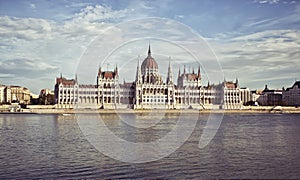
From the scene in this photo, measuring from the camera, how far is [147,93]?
9150 cm

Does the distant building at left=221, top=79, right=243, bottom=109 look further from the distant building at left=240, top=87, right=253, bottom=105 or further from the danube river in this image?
the danube river

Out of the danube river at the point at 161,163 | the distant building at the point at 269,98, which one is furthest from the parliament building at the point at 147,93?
the danube river at the point at 161,163

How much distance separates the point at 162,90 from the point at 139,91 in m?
6.06

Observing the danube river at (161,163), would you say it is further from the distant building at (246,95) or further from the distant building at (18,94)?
the distant building at (18,94)

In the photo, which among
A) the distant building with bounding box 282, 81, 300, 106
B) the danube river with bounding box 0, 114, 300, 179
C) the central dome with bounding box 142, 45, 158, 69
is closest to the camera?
the danube river with bounding box 0, 114, 300, 179

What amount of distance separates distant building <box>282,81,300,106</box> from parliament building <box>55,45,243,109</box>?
19989mm

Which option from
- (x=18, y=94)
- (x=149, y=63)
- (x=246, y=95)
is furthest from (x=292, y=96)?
(x=18, y=94)

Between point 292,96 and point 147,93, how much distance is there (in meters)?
Answer: 46.6

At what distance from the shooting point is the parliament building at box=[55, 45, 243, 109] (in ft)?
288

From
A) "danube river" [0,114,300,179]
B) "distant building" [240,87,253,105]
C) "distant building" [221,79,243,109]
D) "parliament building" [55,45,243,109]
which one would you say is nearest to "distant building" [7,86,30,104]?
"parliament building" [55,45,243,109]

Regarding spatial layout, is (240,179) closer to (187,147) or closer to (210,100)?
(187,147)

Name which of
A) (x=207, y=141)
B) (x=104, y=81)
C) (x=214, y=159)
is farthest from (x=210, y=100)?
(x=214, y=159)

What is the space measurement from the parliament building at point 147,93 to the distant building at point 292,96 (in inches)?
787

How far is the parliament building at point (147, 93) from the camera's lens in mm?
87812
